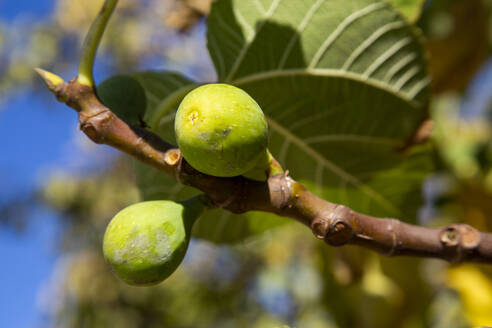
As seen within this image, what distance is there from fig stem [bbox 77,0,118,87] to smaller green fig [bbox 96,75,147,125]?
6 centimetres

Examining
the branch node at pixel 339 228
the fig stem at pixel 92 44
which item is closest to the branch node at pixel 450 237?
the branch node at pixel 339 228

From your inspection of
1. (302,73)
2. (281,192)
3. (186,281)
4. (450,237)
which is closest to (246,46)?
(302,73)

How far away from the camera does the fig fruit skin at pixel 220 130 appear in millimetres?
600

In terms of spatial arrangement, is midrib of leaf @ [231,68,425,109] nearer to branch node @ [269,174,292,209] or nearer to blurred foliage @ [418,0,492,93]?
branch node @ [269,174,292,209]

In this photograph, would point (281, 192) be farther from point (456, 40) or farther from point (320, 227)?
point (456, 40)

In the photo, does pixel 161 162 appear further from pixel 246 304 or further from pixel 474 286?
pixel 246 304

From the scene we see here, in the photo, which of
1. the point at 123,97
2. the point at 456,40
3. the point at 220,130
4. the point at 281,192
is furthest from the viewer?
the point at 456,40

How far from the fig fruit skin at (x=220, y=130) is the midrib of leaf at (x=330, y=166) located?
51 centimetres

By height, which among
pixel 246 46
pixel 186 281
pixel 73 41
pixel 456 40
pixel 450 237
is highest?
pixel 246 46

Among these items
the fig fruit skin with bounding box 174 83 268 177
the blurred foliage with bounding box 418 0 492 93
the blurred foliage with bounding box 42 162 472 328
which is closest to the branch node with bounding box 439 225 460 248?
the fig fruit skin with bounding box 174 83 268 177

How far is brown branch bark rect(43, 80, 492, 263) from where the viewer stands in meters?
0.70

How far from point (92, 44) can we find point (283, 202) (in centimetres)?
39

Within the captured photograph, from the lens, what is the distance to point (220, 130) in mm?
600

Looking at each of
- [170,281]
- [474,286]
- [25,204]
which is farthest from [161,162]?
[25,204]
